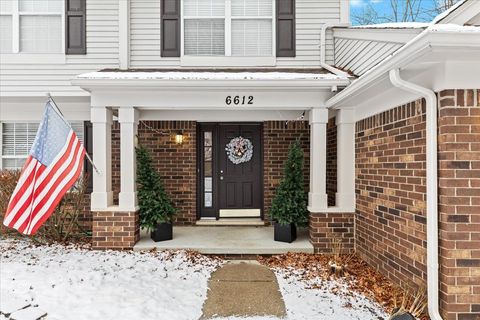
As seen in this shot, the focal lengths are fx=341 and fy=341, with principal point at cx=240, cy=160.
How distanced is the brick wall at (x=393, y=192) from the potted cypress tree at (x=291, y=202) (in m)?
0.94

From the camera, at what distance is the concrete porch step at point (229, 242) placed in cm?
564

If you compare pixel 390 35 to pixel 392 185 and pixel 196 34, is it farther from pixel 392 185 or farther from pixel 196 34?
pixel 196 34

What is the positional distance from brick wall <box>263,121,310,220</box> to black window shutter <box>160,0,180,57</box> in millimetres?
2515

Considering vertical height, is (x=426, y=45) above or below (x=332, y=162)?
above

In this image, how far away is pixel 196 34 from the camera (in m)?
6.74

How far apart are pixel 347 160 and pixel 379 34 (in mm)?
1974

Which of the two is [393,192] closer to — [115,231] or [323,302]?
[323,302]

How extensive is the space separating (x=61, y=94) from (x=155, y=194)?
9.15ft

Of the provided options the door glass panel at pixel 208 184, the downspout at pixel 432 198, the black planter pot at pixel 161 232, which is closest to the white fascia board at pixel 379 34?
the downspout at pixel 432 198

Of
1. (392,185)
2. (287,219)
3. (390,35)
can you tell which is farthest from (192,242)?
(390,35)

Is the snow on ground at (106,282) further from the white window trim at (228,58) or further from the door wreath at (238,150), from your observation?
the white window trim at (228,58)

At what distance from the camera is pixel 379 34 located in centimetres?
497

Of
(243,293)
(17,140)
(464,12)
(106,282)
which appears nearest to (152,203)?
(106,282)

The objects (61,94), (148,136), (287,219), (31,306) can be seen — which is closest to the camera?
(31,306)
